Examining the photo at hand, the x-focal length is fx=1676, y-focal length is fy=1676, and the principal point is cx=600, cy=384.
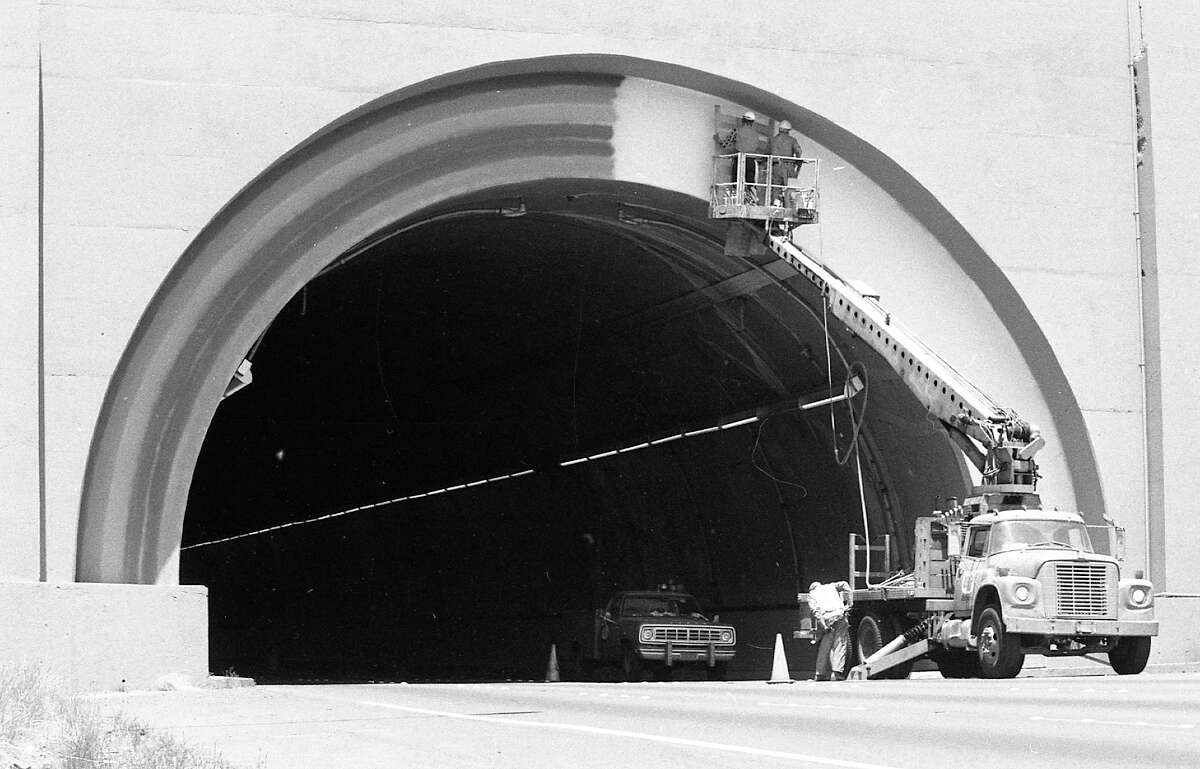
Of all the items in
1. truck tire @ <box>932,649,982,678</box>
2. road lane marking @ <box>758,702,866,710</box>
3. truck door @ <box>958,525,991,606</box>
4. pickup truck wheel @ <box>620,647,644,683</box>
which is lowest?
pickup truck wheel @ <box>620,647,644,683</box>

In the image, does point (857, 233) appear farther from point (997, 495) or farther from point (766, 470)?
point (766, 470)

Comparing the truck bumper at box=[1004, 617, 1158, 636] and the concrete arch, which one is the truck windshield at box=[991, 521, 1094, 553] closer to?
the truck bumper at box=[1004, 617, 1158, 636]

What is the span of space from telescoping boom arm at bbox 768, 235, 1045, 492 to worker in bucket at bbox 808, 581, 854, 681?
2.79 meters

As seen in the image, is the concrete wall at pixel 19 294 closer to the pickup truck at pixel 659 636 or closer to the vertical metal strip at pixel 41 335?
the vertical metal strip at pixel 41 335

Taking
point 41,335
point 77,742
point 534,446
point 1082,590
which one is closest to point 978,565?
point 1082,590

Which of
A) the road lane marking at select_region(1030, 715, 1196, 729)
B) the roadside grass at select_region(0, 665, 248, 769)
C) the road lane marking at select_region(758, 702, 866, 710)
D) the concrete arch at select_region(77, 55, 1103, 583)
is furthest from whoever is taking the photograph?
the concrete arch at select_region(77, 55, 1103, 583)

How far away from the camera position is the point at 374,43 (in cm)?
2438

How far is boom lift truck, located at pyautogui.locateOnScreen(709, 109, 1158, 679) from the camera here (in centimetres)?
2184

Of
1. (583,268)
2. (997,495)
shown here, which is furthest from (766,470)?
(997,495)

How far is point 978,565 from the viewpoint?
22.8m

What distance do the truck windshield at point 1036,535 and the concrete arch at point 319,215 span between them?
4728 millimetres

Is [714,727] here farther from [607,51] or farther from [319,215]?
[607,51]

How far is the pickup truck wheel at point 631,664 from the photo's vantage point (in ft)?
109

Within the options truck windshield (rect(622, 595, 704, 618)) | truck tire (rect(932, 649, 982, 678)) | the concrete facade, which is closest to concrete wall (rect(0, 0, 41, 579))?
the concrete facade
